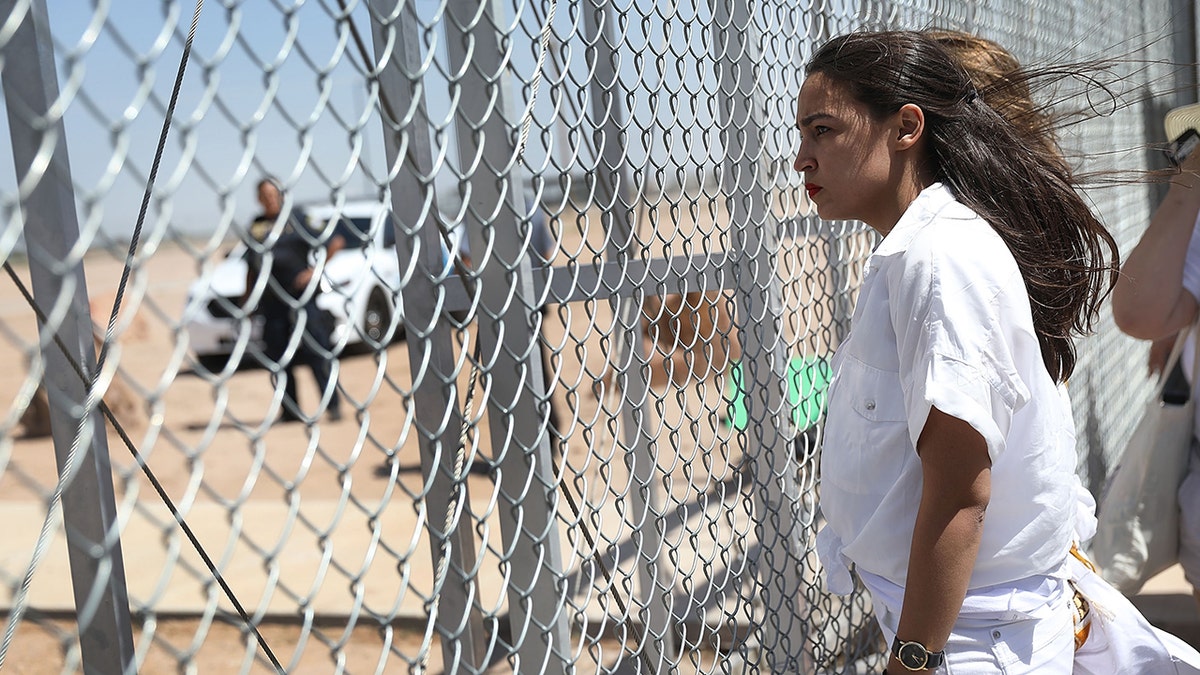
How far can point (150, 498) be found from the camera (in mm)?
9016

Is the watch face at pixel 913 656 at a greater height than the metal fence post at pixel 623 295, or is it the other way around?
the metal fence post at pixel 623 295

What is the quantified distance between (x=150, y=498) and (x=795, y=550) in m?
7.81

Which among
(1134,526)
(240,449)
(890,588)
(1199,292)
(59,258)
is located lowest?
(240,449)

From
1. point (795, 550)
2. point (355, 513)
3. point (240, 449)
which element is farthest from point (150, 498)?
point (795, 550)

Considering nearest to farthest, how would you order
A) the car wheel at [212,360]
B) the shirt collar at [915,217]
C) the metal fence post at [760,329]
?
the shirt collar at [915,217], the metal fence post at [760,329], the car wheel at [212,360]

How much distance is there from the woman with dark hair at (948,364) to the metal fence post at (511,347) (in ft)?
1.80

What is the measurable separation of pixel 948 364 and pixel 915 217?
0.93 ft

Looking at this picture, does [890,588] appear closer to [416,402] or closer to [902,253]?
[902,253]

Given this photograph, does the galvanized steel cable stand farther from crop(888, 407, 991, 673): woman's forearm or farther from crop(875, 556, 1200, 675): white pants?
crop(875, 556, 1200, 675): white pants

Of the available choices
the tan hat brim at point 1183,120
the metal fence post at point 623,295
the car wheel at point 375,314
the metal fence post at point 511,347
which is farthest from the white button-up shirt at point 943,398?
the car wheel at point 375,314

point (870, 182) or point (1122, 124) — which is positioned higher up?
point (870, 182)

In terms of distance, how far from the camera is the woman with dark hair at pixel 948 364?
162 cm

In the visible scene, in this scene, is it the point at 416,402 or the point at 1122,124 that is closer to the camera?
the point at 416,402

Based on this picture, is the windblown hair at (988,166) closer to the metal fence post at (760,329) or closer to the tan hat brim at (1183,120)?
the metal fence post at (760,329)
